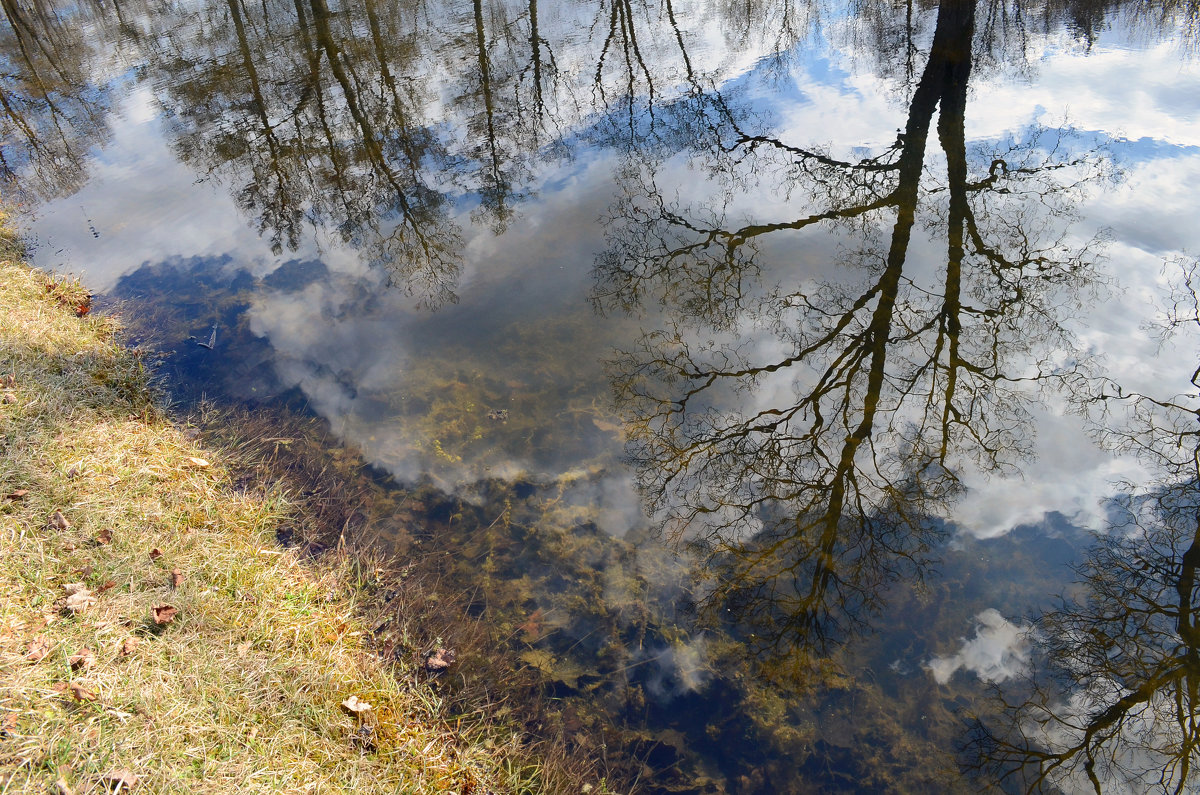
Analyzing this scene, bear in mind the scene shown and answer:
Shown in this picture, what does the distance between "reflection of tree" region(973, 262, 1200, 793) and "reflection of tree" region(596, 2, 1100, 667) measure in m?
0.88

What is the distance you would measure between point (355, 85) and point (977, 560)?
42.4 ft

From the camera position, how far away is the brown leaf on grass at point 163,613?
11.5 feet

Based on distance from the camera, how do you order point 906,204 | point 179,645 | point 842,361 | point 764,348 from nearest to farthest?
point 179,645 < point 842,361 < point 764,348 < point 906,204

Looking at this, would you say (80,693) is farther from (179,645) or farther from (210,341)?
(210,341)

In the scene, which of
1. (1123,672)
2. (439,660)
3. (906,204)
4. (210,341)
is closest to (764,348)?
(906,204)

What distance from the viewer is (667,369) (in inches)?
234

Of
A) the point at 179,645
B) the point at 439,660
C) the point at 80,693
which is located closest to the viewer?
the point at 80,693

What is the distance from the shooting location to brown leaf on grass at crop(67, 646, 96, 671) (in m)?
3.07

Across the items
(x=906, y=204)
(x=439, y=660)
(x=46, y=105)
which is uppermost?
(x=46, y=105)

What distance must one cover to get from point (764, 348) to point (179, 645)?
4.92 meters

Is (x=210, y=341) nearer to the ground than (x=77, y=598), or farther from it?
farther from it

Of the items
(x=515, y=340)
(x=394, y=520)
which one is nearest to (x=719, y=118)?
(x=515, y=340)

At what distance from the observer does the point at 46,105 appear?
1453cm

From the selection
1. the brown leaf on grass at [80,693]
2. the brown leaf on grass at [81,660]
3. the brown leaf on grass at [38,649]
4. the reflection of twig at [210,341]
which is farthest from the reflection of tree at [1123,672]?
the reflection of twig at [210,341]
